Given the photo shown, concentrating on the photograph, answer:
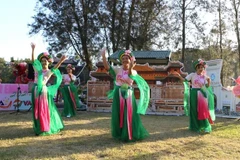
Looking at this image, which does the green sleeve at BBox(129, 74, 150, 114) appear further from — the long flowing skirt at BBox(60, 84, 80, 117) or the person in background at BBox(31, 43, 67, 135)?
the long flowing skirt at BBox(60, 84, 80, 117)

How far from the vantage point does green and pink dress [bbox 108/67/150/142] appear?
5.21 m

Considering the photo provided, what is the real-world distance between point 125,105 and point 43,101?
1793mm

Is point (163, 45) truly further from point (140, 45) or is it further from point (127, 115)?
point (127, 115)

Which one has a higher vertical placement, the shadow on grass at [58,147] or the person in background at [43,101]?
the person in background at [43,101]

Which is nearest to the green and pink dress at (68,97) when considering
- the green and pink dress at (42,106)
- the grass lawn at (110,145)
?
the grass lawn at (110,145)

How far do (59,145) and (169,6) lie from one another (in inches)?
634

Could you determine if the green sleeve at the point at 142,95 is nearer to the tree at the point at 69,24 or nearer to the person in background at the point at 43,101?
the person in background at the point at 43,101

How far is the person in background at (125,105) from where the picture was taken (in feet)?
17.1

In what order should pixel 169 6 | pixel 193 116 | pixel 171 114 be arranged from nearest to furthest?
1. pixel 193 116
2. pixel 171 114
3. pixel 169 6

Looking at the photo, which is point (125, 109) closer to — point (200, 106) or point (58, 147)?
point (58, 147)

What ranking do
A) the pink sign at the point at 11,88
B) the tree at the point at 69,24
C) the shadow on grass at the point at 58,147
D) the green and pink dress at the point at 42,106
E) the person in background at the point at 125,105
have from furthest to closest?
1. the tree at the point at 69,24
2. the pink sign at the point at 11,88
3. the green and pink dress at the point at 42,106
4. the person in background at the point at 125,105
5. the shadow on grass at the point at 58,147

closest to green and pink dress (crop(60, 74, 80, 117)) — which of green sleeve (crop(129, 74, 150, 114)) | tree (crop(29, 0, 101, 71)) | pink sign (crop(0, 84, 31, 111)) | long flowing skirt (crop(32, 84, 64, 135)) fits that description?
pink sign (crop(0, 84, 31, 111))

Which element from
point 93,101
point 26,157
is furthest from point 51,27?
point 26,157

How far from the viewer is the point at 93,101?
11.5 meters
